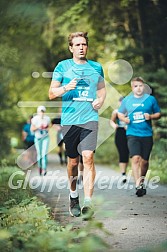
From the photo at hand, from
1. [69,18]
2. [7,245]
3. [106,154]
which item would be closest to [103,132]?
[106,154]

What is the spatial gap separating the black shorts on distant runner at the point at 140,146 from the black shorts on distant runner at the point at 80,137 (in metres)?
2.88

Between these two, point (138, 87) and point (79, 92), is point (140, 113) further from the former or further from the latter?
point (79, 92)

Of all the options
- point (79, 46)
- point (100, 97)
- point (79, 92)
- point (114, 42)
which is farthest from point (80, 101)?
point (114, 42)

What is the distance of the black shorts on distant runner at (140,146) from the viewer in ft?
35.3

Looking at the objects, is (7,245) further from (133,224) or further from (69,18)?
(69,18)

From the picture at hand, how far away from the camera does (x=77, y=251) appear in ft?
13.5

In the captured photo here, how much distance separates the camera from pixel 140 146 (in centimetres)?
1083

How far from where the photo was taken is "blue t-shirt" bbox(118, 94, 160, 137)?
10.9m

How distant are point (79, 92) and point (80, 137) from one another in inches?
21.8

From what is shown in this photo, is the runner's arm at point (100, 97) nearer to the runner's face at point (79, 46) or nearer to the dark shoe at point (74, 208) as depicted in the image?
the runner's face at point (79, 46)

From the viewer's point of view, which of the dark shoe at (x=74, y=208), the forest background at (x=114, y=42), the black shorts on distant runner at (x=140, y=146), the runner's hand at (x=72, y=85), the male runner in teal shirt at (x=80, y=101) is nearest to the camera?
the runner's hand at (x=72, y=85)

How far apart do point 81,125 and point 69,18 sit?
11598 mm

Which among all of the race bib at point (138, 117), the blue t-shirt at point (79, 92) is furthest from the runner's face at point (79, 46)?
the race bib at point (138, 117)

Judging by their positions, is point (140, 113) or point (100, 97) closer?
point (100, 97)
